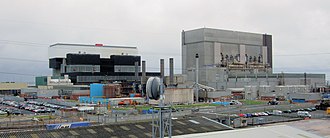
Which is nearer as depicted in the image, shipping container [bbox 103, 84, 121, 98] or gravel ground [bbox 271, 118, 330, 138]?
gravel ground [bbox 271, 118, 330, 138]

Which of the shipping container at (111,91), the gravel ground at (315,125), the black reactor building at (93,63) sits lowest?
the gravel ground at (315,125)

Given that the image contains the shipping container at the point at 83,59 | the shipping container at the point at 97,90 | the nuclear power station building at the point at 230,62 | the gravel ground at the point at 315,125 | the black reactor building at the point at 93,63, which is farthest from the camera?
the black reactor building at the point at 93,63

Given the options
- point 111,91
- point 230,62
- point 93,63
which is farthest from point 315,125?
point 93,63

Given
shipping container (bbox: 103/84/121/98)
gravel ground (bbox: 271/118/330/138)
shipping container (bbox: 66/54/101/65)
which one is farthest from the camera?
shipping container (bbox: 66/54/101/65)

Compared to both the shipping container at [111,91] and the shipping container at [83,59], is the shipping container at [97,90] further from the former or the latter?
the shipping container at [83,59]

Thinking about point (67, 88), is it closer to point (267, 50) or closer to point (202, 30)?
point (202, 30)

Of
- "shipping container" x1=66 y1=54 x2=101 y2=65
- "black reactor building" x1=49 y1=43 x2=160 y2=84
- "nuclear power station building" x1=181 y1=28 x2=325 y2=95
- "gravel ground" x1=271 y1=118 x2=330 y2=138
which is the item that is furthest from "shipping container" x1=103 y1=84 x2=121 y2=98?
"gravel ground" x1=271 y1=118 x2=330 y2=138

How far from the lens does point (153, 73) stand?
106 meters

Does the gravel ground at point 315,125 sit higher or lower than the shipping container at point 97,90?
lower

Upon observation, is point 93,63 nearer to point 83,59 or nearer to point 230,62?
point 83,59

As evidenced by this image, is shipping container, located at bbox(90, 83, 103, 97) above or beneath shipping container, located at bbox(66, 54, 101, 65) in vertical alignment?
beneath

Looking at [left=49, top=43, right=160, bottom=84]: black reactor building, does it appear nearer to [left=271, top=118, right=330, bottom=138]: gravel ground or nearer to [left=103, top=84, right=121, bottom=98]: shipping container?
[left=103, top=84, right=121, bottom=98]: shipping container

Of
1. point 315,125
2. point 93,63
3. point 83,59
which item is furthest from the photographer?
point 93,63

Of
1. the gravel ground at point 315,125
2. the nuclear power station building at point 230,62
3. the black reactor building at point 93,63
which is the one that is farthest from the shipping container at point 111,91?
the gravel ground at point 315,125
